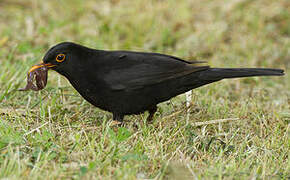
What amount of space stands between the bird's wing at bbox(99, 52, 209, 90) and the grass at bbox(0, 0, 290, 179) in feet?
1.30

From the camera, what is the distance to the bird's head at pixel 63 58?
13.3ft

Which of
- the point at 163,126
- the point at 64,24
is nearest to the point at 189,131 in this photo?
the point at 163,126

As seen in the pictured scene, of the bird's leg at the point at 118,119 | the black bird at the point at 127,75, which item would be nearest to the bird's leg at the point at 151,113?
the black bird at the point at 127,75

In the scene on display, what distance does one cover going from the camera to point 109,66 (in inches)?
164

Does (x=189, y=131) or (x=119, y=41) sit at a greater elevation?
(x=119, y=41)

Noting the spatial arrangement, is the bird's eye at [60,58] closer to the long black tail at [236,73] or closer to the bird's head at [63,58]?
the bird's head at [63,58]

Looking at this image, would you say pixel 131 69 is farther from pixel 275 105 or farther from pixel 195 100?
pixel 275 105

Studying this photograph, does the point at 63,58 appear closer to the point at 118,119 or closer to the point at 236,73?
the point at 118,119

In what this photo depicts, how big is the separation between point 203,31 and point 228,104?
2.58m

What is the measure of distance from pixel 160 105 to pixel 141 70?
0.97 meters

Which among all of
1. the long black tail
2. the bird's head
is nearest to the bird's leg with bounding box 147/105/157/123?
the long black tail

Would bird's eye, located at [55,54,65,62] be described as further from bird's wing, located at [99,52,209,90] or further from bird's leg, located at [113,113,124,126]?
bird's leg, located at [113,113,124,126]

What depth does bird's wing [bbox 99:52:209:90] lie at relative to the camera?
13.4ft

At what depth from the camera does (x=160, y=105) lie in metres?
5.01
